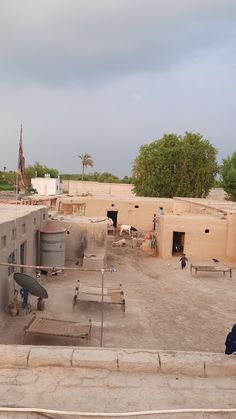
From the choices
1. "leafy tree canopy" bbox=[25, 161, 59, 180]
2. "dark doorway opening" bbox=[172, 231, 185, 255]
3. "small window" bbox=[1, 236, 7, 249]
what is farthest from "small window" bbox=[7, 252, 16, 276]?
"leafy tree canopy" bbox=[25, 161, 59, 180]

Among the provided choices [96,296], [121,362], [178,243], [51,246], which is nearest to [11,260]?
[96,296]

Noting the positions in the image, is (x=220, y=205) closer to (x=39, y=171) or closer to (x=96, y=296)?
(x=96, y=296)

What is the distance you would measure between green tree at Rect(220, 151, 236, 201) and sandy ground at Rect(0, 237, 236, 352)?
18901 millimetres

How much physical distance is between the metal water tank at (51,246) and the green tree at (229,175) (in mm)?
23036

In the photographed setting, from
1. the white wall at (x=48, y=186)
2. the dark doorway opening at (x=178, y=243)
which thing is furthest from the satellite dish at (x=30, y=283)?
the white wall at (x=48, y=186)

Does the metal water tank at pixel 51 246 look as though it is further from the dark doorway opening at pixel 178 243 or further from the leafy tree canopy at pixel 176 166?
the leafy tree canopy at pixel 176 166

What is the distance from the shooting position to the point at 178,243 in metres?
23.6

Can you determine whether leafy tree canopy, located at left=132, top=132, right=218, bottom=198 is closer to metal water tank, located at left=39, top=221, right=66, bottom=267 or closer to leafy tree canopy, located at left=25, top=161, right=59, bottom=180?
metal water tank, located at left=39, top=221, right=66, bottom=267

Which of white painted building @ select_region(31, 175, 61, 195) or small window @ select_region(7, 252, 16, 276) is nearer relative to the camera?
small window @ select_region(7, 252, 16, 276)

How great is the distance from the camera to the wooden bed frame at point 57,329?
972cm

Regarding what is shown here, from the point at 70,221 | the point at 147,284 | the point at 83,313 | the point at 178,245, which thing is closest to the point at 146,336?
the point at 83,313

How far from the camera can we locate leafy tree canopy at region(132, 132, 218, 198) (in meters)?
40.2

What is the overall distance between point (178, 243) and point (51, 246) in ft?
30.5

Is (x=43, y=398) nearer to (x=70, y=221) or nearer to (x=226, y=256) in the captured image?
(x=70, y=221)
